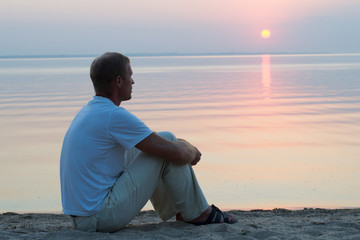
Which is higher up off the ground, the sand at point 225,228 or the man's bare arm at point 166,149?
the man's bare arm at point 166,149

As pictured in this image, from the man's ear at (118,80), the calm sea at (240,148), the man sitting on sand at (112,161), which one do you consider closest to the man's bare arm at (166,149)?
the man sitting on sand at (112,161)

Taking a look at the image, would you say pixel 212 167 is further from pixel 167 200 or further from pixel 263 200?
pixel 167 200

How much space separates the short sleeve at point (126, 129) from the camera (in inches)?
138

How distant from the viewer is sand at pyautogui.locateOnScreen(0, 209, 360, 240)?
3.78 meters

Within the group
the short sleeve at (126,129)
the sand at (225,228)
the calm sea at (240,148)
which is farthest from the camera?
the calm sea at (240,148)

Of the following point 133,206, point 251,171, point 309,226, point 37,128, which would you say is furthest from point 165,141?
point 37,128

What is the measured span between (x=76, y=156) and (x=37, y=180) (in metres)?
3.23

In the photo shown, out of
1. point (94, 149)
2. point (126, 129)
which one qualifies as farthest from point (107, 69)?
point (94, 149)

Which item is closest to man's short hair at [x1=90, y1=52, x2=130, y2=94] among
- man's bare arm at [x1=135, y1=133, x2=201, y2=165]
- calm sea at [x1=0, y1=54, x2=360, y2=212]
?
man's bare arm at [x1=135, y1=133, x2=201, y2=165]

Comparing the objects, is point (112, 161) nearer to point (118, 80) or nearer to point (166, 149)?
point (166, 149)

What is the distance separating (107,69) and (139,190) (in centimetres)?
84

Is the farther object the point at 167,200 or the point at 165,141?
the point at 167,200

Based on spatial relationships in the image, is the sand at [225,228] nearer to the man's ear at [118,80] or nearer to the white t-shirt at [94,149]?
the white t-shirt at [94,149]

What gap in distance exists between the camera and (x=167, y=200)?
13.3ft
